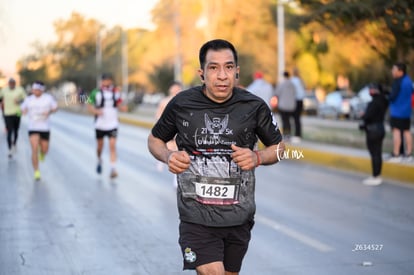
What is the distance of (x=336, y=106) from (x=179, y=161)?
36.9m

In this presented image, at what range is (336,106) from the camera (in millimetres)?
40250

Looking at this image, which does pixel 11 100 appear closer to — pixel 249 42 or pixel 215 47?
pixel 215 47

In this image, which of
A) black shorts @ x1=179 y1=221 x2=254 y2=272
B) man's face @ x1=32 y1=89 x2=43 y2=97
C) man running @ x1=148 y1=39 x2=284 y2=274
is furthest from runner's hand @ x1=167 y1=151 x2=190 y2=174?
man's face @ x1=32 y1=89 x2=43 y2=97

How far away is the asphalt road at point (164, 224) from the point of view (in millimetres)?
7012

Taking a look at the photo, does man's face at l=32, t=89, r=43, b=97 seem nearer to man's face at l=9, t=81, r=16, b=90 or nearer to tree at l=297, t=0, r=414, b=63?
man's face at l=9, t=81, r=16, b=90

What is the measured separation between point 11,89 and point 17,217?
8752 mm

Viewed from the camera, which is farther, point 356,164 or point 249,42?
point 249,42

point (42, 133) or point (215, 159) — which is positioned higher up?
point (215, 159)

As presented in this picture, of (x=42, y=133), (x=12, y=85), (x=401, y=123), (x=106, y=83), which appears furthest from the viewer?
(x=12, y=85)

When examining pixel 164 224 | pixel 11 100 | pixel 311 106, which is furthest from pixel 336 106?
pixel 164 224

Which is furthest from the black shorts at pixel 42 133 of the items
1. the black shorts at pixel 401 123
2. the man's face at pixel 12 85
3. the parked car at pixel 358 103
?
the parked car at pixel 358 103

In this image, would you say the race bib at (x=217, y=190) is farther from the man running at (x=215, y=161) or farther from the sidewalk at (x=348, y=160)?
the sidewalk at (x=348, y=160)

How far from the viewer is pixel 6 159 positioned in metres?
17.9

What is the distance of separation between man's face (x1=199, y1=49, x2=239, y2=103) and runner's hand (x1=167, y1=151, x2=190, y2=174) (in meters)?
0.42
